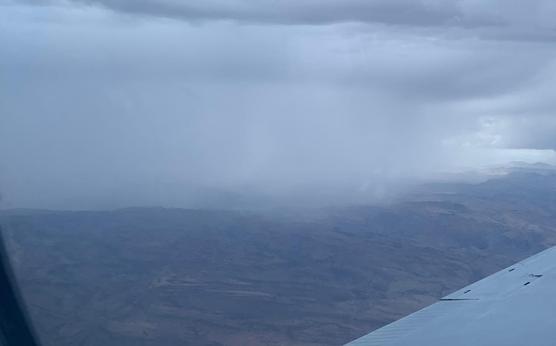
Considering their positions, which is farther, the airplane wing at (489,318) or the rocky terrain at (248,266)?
the rocky terrain at (248,266)

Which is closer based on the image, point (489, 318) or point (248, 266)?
point (489, 318)

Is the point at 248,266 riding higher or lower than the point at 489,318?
higher

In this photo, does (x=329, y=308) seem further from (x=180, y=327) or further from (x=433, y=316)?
(x=433, y=316)

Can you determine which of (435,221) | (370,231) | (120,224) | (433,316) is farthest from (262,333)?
(435,221)

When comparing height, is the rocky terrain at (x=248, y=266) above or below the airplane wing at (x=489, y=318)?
above
